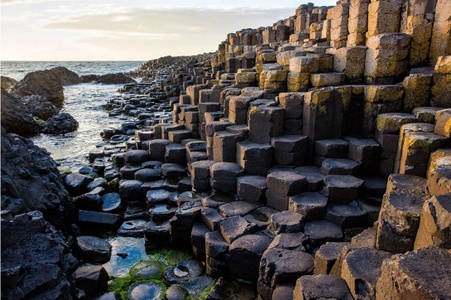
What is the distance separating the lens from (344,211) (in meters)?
4.78

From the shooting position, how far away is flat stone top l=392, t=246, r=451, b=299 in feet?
6.55

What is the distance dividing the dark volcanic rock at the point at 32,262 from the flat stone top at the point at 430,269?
3219 mm

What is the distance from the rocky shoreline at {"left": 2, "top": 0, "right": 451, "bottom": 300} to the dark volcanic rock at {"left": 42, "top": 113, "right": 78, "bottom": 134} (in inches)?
300

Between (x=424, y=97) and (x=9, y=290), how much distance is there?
6.22m

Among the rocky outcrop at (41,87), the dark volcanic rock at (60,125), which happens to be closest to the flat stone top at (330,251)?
the dark volcanic rock at (60,125)

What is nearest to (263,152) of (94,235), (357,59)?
(357,59)

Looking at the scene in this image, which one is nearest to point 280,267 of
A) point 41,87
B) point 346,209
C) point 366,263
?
point 366,263

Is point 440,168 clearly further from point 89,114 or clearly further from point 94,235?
point 89,114

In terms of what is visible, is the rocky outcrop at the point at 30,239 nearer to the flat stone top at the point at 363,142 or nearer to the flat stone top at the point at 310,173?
the flat stone top at the point at 310,173

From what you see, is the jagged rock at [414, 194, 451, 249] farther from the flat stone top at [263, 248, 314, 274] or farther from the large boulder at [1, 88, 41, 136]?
the large boulder at [1, 88, 41, 136]

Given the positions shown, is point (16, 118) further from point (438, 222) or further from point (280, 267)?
point (438, 222)

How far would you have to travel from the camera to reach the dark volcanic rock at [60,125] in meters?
13.9

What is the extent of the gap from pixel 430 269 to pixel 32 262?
365 cm

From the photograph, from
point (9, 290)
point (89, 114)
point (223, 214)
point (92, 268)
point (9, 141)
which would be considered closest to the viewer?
point (9, 290)
